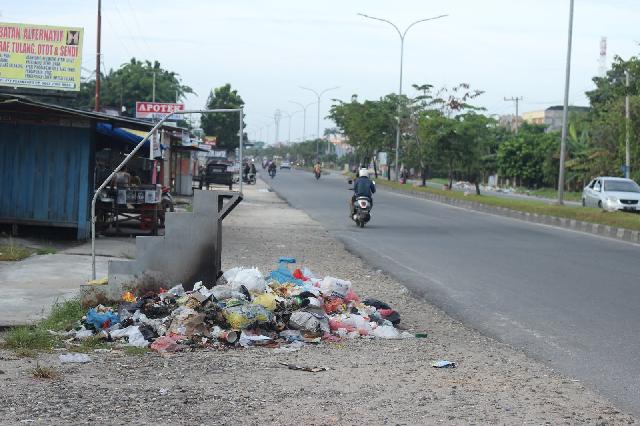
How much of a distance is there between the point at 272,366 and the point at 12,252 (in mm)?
8531

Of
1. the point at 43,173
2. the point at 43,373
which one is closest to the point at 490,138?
the point at 43,173

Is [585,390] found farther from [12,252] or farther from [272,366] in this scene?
[12,252]

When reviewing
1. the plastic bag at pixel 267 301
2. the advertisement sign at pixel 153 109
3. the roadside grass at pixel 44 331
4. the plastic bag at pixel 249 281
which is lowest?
the roadside grass at pixel 44 331

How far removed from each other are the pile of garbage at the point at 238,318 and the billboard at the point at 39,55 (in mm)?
17677

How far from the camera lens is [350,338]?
911 centimetres

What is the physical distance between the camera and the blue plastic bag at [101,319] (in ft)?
29.1

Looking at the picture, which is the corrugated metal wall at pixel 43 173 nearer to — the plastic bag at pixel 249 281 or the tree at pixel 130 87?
the plastic bag at pixel 249 281

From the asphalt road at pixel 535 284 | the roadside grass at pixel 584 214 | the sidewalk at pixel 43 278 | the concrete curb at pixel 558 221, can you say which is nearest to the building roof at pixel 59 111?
the sidewalk at pixel 43 278

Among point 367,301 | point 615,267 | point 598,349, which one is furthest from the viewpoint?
point 615,267

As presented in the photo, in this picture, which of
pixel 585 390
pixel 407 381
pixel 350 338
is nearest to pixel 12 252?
pixel 350 338

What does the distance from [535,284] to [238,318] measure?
6.14m

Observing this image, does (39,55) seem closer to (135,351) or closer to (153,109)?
→ (153,109)

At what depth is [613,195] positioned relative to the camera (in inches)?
1329

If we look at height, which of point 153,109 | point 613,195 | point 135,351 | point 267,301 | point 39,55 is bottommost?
point 135,351
